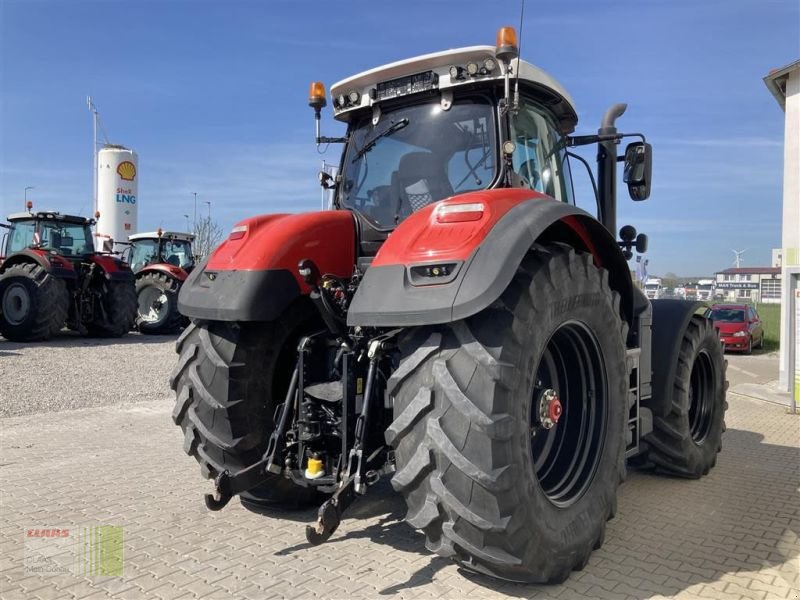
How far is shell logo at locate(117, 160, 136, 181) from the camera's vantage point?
25359mm

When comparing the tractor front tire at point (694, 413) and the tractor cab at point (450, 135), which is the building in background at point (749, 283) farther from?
the tractor cab at point (450, 135)

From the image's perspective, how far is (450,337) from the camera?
8.57 ft


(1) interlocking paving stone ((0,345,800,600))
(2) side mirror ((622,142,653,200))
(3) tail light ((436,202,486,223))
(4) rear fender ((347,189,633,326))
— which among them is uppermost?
(2) side mirror ((622,142,653,200))

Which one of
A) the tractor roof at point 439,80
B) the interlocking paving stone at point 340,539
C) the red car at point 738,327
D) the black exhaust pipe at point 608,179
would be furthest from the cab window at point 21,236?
the red car at point 738,327

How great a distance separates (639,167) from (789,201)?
8300 millimetres

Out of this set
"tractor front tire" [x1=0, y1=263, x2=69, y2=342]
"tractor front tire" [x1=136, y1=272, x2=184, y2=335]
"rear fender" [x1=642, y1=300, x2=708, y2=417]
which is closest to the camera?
"rear fender" [x1=642, y1=300, x2=708, y2=417]

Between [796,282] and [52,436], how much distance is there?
9.90 m

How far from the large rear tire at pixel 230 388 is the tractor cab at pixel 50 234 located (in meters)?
11.9

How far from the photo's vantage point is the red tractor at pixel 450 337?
2.54 m

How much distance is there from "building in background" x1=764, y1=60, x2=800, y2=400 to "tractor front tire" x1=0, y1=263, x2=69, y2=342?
42.6 feet

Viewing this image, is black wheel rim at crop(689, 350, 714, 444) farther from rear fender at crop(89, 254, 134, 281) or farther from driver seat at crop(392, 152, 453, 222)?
rear fender at crop(89, 254, 134, 281)

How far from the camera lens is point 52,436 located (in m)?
5.90

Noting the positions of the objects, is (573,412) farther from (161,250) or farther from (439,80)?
(161,250)

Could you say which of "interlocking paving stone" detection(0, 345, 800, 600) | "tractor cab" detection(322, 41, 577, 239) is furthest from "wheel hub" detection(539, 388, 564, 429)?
"tractor cab" detection(322, 41, 577, 239)
